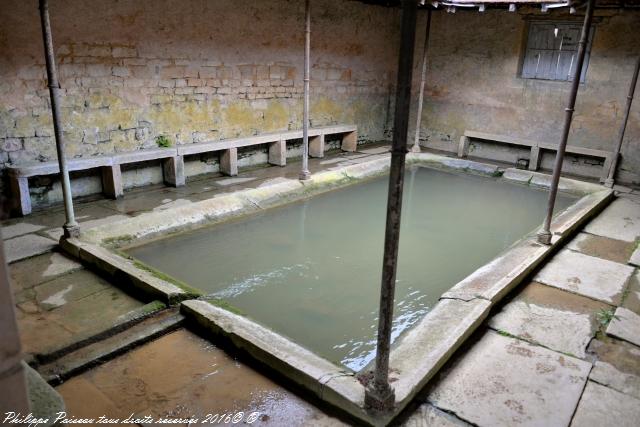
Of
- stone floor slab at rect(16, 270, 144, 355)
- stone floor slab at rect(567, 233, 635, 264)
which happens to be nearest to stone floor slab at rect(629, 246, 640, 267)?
stone floor slab at rect(567, 233, 635, 264)

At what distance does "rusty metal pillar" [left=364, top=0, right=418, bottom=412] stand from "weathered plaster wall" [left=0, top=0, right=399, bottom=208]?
14.5 feet

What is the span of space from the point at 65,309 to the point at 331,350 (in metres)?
1.83

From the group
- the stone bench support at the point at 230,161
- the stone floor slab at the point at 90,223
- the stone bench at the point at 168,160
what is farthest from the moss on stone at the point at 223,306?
the stone bench support at the point at 230,161

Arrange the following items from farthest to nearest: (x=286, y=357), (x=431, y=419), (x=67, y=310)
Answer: (x=67, y=310) → (x=286, y=357) → (x=431, y=419)

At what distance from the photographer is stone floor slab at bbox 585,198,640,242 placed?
16.8ft

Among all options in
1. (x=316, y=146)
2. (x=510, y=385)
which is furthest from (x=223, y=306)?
(x=316, y=146)

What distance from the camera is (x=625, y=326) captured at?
3289 millimetres

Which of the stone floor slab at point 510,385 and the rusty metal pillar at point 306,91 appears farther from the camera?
the rusty metal pillar at point 306,91

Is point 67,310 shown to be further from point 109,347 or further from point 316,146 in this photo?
point 316,146

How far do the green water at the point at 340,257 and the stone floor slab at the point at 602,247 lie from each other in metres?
0.57

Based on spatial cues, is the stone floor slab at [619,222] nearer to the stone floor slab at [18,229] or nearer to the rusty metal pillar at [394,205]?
the rusty metal pillar at [394,205]

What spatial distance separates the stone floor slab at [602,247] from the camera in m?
4.50

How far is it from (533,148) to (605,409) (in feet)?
21.1

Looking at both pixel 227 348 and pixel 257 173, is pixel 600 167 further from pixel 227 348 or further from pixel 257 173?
pixel 227 348
